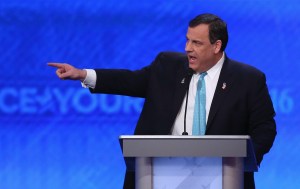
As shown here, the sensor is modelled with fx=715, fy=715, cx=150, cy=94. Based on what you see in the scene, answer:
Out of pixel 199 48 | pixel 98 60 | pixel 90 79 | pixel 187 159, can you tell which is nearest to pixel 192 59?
pixel 199 48

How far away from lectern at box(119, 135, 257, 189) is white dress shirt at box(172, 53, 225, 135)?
2.36 feet

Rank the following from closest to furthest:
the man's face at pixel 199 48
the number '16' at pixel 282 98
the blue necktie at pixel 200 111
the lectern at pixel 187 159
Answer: the lectern at pixel 187 159 → the blue necktie at pixel 200 111 → the man's face at pixel 199 48 → the number '16' at pixel 282 98

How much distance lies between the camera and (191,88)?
9.91 ft

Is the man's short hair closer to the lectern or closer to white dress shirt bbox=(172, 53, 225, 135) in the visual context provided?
white dress shirt bbox=(172, 53, 225, 135)

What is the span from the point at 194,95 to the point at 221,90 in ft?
0.38

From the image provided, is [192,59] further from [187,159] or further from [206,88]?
[187,159]

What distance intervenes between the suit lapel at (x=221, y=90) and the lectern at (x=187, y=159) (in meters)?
0.70

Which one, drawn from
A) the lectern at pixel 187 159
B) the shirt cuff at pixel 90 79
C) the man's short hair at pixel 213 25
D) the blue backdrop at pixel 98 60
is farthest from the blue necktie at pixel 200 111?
the blue backdrop at pixel 98 60

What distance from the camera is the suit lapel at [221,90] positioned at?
289 centimetres

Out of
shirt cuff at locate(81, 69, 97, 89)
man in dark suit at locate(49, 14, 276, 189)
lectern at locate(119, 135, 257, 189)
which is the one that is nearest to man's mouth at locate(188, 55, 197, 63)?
man in dark suit at locate(49, 14, 276, 189)

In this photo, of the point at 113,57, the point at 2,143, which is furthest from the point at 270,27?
the point at 2,143

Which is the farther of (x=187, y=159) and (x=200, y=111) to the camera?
(x=200, y=111)

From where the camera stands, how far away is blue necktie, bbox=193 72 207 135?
2.87 metres

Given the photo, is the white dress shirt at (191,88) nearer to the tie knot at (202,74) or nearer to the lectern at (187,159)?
the tie knot at (202,74)
